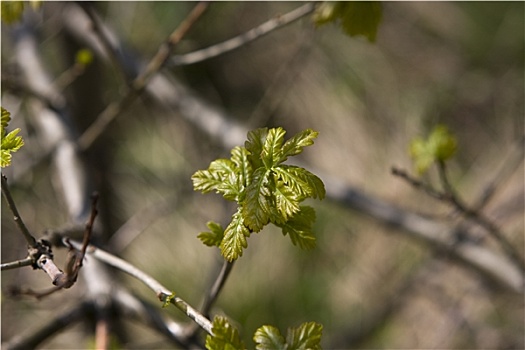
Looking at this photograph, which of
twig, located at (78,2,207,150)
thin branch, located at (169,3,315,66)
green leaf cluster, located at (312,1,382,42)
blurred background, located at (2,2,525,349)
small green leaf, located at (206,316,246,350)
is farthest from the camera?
blurred background, located at (2,2,525,349)

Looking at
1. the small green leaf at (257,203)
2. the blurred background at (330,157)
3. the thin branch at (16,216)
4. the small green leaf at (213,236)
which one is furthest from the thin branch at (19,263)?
the blurred background at (330,157)

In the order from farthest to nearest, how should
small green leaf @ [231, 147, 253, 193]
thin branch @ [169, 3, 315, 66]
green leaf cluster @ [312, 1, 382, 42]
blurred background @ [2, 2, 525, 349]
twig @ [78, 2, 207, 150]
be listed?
blurred background @ [2, 2, 525, 349] < twig @ [78, 2, 207, 150] < thin branch @ [169, 3, 315, 66] < green leaf cluster @ [312, 1, 382, 42] < small green leaf @ [231, 147, 253, 193]

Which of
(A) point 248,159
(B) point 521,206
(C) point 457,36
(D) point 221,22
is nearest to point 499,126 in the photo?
(C) point 457,36

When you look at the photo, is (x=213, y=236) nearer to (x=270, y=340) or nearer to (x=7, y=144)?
(x=270, y=340)

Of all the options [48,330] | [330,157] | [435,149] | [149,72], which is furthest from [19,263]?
[330,157]

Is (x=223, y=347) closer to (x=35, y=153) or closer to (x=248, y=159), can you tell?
(x=248, y=159)

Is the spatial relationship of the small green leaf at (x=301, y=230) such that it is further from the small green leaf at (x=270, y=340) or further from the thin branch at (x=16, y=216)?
the thin branch at (x=16, y=216)

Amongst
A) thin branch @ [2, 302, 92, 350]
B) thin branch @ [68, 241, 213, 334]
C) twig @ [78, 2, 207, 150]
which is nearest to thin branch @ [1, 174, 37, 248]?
thin branch @ [68, 241, 213, 334]

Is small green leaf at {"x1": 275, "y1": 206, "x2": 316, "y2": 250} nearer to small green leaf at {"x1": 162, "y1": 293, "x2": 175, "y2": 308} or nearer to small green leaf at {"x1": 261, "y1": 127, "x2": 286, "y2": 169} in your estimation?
small green leaf at {"x1": 261, "y1": 127, "x2": 286, "y2": 169}
